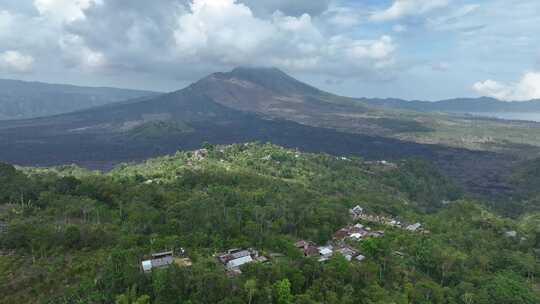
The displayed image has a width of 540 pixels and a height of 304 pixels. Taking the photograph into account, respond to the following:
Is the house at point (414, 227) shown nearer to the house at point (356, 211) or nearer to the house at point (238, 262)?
the house at point (356, 211)

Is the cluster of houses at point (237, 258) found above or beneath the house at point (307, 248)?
above

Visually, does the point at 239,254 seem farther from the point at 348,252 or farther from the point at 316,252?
A: the point at 348,252

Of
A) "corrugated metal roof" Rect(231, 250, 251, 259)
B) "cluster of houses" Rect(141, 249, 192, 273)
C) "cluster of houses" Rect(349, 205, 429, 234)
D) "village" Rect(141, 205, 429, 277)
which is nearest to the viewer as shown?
"cluster of houses" Rect(141, 249, 192, 273)

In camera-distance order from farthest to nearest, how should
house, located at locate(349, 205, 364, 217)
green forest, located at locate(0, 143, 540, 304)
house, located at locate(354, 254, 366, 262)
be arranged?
1. house, located at locate(349, 205, 364, 217)
2. house, located at locate(354, 254, 366, 262)
3. green forest, located at locate(0, 143, 540, 304)

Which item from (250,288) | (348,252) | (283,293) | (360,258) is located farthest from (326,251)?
(250,288)

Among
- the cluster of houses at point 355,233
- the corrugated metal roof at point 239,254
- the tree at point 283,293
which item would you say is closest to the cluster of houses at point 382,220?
the cluster of houses at point 355,233

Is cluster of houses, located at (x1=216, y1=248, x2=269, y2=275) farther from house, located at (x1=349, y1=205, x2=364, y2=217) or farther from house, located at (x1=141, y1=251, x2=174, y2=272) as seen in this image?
house, located at (x1=349, y1=205, x2=364, y2=217)

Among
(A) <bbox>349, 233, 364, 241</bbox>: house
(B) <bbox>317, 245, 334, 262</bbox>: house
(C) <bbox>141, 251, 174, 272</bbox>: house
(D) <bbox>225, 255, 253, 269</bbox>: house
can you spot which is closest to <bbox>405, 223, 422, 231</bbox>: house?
(A) <bbox>349, 233, 364, 241</bbox>: house
